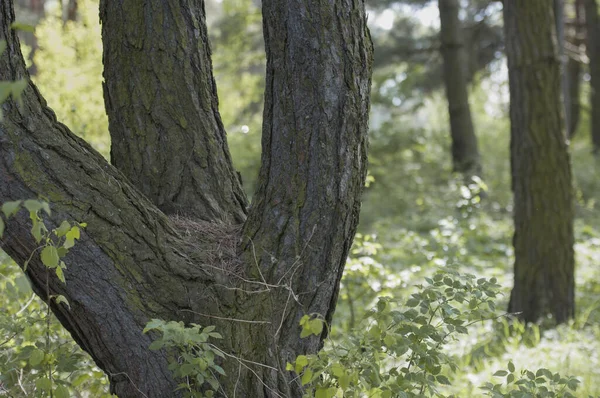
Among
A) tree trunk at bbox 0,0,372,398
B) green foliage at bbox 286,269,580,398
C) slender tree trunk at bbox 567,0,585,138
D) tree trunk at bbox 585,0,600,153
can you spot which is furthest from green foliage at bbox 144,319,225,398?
slender tree trunk at bbox 567,0,585,138

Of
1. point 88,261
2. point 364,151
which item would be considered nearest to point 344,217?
point 364,151

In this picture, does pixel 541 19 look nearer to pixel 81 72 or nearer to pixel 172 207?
pixel 172 207

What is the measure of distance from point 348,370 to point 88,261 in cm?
102

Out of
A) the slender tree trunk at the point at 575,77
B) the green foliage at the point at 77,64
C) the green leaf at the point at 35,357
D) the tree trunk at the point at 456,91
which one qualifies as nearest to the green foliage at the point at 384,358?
the green leaf at the point at 35,357

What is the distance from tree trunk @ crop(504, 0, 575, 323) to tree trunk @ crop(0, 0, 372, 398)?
140 inches

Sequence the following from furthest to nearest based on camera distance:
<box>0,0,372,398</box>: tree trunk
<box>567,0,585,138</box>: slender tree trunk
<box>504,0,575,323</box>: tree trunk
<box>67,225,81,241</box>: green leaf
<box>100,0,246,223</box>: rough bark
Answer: <box>567,0,585,138</box>: slender tree trunk → <box>504,0,575,323</box>: tree trunk → <box>100,0,246,223</box>: rough bark → <box>0,0,372,398</box>: tree trunk → <box>67,225,81,241</box>: green leaf

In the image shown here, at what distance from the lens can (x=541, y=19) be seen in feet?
19.0

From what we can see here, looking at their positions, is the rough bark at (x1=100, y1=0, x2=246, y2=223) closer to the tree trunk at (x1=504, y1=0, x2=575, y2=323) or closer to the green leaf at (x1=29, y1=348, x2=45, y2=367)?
the green leaf at (x1=29, y1=348, x2=45, y2=367)

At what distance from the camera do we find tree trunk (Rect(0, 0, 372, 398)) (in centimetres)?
243

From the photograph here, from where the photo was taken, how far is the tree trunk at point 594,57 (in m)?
15.9

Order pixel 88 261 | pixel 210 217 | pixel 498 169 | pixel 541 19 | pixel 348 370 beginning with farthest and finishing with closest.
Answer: pixel 498 169 → pixel 541 19 → pixel 210 217 → pixel 88 261 → pixel 348 370

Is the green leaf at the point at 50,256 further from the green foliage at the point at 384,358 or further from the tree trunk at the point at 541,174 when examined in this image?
the tree trunk at the point at 541,174

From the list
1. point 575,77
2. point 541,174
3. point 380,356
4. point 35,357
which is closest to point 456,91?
point 541,174

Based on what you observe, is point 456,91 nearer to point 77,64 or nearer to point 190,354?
point 77,64
